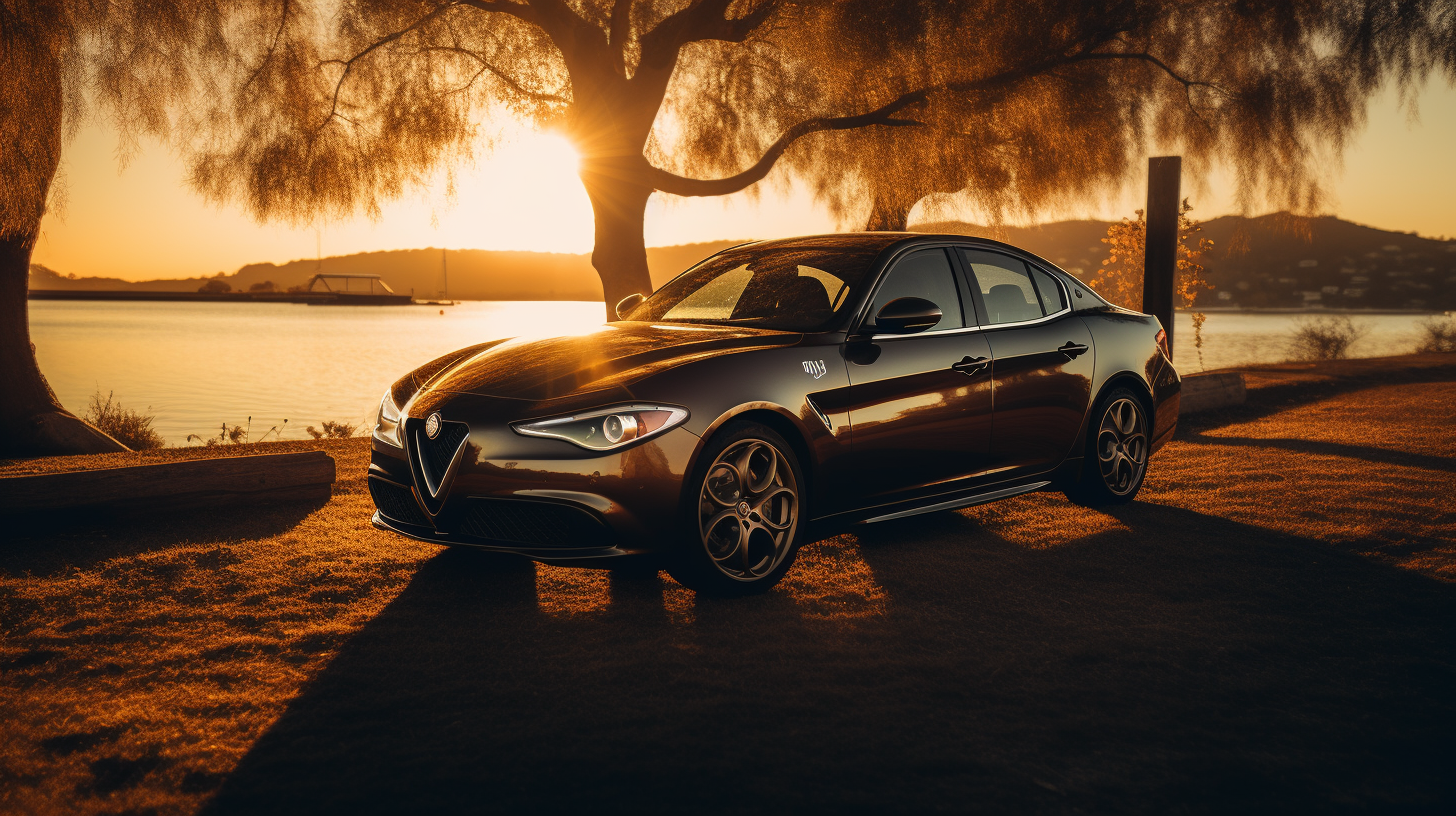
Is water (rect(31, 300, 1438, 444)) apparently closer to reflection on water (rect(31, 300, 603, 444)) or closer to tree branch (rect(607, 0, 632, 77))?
reflection on water (rect(31, 300, 603, 444))

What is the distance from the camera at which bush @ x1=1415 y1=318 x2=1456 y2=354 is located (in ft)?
89.1

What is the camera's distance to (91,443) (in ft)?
38.5

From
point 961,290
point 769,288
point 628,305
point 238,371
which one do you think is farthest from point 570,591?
point 238,371

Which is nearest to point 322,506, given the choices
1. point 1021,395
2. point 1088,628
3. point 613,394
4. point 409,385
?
point 409,385

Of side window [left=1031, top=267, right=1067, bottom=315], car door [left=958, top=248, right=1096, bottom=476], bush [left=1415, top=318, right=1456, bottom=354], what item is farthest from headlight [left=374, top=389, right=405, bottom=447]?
bush [left=1415, top=318, right=1456, bottom=354]

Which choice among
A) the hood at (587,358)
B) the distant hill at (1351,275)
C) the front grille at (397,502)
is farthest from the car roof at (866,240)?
the distant hill at (1351,275)

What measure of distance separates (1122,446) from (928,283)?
83.6 inches

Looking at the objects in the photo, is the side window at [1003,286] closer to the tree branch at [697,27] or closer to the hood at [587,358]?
the hood at [587,358]

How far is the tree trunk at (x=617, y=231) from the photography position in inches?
620

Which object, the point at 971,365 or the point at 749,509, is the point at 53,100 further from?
the point at 971,365

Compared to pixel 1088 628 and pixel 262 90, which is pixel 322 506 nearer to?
pixel 1088 628

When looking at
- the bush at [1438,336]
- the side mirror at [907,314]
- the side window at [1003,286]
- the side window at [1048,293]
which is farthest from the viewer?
the bush at [1438,336]

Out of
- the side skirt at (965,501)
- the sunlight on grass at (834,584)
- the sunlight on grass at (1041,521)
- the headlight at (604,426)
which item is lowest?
the sunlight on grass at (834,584)

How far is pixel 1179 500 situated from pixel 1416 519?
137 centimetres
